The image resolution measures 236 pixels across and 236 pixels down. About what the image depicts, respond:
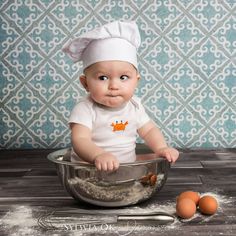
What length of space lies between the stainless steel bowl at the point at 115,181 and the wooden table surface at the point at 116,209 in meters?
0.03

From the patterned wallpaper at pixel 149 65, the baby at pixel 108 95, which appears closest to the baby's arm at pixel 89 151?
the baby at pixel 108 95

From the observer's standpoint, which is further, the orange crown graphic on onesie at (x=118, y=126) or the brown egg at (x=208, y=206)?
the orange crown graphic on onesie at (x=118, y=126)

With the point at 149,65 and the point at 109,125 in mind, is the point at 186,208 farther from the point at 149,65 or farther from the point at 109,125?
the point at 149,65

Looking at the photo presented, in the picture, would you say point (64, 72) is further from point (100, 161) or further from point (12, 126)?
point (100, 161)

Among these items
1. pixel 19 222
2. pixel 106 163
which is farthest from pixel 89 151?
pixel 19 222

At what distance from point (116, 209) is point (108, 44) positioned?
1.12ft

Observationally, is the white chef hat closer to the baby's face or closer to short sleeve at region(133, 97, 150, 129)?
the baby's face

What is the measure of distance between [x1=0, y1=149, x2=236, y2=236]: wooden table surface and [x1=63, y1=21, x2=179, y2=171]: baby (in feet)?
0.37

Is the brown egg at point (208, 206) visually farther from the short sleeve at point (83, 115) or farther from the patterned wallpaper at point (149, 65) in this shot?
the patterned wallpaper at point (149, 65)

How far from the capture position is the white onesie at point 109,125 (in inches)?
36.1

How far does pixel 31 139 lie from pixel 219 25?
79cm

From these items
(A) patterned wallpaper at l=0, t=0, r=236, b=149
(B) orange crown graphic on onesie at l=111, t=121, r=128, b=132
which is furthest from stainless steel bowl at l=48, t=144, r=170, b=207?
(A) patterned wallpaper at l=0, t=0, r=236, b=149

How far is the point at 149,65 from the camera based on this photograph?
1.50 m

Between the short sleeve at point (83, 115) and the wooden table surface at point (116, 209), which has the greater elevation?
the short sleeve at point (83, 115)
